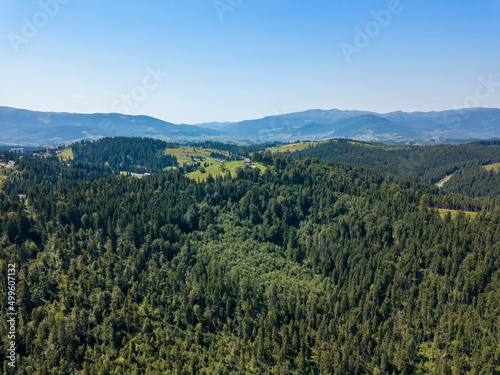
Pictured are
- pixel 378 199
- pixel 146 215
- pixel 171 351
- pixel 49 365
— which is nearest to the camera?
pixel 49 365

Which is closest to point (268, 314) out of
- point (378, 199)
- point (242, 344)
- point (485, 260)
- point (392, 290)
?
point (242, 344)

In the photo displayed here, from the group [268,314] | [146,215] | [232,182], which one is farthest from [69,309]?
[232,182]

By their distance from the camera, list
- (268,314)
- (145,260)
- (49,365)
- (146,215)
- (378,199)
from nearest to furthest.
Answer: (49,365), (268,314), (145,260), (146,215), (378,199)

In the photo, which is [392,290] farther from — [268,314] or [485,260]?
[268,314]

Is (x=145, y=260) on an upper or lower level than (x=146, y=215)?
lower

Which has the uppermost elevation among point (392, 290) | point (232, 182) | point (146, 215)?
point (232, 182)

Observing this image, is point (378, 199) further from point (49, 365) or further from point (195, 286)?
point (49, 365)

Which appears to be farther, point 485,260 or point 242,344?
point 485,260
